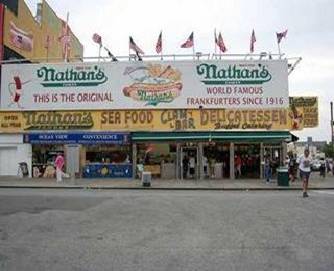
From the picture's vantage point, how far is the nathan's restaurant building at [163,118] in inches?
1583

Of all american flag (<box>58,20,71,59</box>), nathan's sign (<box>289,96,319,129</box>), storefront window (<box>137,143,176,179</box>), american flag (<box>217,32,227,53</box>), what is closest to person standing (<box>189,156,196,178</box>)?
storefront window (<box>137,143,176,179</box>)

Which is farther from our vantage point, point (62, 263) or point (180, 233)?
point (180, 233)

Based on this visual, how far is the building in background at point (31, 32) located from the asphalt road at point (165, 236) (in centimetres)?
2607

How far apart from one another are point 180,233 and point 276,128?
28064 millimetres

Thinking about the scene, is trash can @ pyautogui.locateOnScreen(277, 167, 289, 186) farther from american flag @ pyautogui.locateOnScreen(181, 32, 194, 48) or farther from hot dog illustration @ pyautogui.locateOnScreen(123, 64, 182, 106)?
american flag @ pyautogui.locateOnScreen(181, 32, 194, 48)

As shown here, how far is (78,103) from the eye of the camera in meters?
41.0

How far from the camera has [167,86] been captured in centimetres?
4050

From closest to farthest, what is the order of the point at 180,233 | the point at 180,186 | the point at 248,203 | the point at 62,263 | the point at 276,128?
the point at 62,263, the point at 180,233, the point at 248,203, the point at 180,186, the point at 276,128

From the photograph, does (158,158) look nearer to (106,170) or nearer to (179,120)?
(179,120)

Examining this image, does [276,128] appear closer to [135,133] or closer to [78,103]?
[135,133]

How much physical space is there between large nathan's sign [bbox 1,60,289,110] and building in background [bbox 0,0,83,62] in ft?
8.18

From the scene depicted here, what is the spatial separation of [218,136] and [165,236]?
27455 millimetres

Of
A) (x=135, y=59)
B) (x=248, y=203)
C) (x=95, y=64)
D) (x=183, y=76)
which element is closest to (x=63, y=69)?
(x=95, y=64)

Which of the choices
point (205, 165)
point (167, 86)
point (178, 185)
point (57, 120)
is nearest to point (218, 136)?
point (205, 165)
